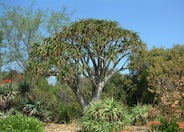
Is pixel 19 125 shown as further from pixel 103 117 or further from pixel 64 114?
pixel 64 114

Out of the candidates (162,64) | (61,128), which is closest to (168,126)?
(61,128)

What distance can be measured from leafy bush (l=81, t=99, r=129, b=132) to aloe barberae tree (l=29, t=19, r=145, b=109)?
3808mm

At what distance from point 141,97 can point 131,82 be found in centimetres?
141

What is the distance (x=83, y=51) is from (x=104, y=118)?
5647 millimetres

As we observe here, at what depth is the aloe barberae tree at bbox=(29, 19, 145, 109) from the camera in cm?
1578

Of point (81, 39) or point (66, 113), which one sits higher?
point (81, 39)

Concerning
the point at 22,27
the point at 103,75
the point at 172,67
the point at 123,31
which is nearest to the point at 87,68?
the point at 103,75

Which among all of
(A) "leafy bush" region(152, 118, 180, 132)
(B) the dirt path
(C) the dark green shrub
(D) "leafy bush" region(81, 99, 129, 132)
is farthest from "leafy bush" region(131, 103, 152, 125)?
(C) the dark green shrub

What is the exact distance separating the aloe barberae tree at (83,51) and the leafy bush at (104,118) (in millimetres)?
3808

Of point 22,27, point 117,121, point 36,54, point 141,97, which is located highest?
point 22,27

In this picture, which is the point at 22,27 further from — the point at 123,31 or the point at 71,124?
the point at 71,124

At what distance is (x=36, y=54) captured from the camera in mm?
16438

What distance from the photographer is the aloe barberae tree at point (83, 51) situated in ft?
51.8

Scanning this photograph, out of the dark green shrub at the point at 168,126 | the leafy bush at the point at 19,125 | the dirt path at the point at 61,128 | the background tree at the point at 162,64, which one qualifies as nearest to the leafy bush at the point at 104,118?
the dirt path at the point at 61,128
